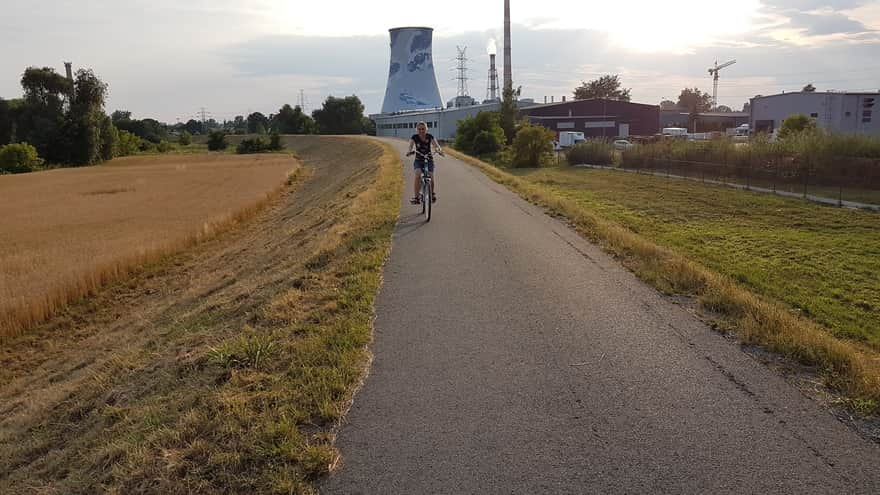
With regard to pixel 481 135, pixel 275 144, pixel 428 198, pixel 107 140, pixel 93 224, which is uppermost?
pixel 107 140

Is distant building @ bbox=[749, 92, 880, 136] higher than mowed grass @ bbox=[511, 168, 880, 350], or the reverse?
distant building @ bbox=[749, 92, 880, 136]

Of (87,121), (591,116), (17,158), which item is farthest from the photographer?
(591,116)

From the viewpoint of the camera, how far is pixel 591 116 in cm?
8250

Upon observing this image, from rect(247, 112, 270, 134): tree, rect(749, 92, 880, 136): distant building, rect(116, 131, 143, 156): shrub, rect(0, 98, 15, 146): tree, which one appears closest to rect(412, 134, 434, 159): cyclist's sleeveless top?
rect(749, 92, 880, 136): distant building

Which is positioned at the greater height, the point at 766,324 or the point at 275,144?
Result: the point at 275,144

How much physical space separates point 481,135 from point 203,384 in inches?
1809

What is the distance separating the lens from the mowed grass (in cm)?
866

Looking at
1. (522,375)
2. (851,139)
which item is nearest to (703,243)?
(522,375)

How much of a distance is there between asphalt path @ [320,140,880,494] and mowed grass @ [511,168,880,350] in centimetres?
313

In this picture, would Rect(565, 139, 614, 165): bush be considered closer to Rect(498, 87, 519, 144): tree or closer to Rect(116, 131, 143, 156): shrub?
Rect(498, 87, 519, 144): tree

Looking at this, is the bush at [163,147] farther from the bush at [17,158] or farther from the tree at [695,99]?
the tree at [695,99]

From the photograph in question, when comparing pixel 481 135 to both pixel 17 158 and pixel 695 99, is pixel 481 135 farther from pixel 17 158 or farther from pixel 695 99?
pixel 695 99

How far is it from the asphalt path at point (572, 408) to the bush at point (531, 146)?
3491 centimetres

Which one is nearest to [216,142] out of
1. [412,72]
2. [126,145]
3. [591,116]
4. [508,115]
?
[126,145]
